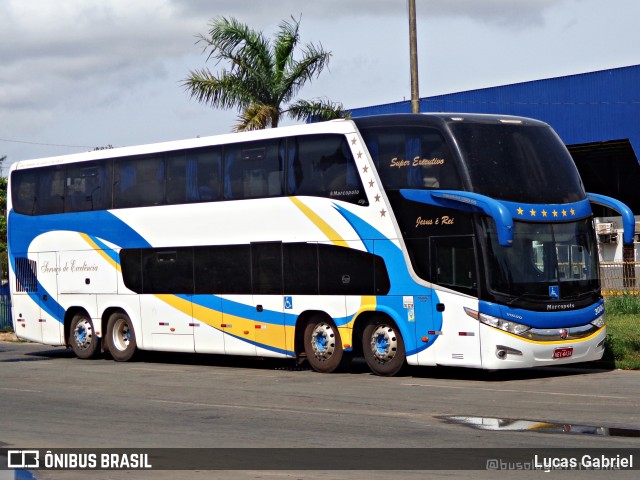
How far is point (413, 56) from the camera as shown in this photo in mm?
24672

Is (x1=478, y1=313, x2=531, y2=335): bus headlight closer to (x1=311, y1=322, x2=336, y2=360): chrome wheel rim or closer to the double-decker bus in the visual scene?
the double-decker bus

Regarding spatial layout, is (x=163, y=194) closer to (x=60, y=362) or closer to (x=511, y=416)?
(x=60, y=362)

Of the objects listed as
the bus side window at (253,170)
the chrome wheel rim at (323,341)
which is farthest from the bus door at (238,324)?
the bus side window at (253,170)

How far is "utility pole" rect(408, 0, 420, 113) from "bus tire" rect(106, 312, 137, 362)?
7.61m

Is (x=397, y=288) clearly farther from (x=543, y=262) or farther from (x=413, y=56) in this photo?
(x=413, y=56)

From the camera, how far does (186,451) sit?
11.6 meters

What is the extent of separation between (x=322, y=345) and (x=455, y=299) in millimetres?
3238

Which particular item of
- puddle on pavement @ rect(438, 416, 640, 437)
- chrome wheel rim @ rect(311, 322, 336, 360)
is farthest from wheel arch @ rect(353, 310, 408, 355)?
puddle on pavement @ rect(438, 416, 640, 437)

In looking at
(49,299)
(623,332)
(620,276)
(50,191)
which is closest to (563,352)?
(623,332)

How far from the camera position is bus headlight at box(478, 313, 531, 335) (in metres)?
18.2

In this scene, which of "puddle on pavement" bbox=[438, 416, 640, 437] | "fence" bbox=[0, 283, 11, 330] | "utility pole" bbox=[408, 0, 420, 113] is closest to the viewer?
"puddle on pavement" bbox=[438, 416, 640, 437]

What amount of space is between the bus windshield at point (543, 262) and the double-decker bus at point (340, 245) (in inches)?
1.1

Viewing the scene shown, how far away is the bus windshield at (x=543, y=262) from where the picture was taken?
18.5 meters

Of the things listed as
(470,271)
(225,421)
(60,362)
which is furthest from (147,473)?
(60,362)
